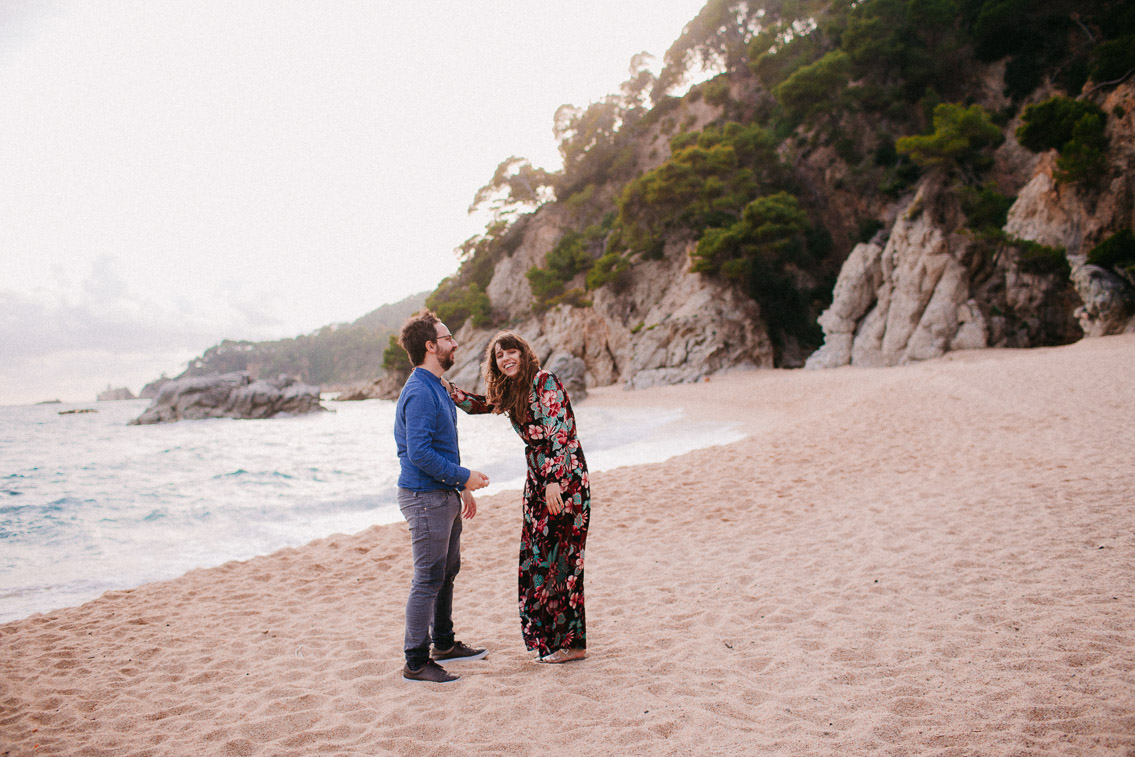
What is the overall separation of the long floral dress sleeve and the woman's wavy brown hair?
0.05 meters

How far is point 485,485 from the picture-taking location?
2670 mm

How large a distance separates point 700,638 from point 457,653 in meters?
1.39

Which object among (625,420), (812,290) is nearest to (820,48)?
(812,290)

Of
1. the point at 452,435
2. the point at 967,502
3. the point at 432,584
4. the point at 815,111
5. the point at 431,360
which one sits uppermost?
the point at 815,111

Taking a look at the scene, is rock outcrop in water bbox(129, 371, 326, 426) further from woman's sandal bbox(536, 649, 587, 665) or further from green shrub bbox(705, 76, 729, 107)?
woman's sandal bbox(536, 649, 587, 665)

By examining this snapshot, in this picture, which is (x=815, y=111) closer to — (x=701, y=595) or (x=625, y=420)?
(x=625, y=420)

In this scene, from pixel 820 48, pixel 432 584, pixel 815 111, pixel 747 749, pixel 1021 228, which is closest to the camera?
pixel 747 749

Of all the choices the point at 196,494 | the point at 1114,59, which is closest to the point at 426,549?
the point at 196,494

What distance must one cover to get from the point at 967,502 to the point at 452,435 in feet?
17.3

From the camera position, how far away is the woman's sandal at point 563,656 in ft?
9.80

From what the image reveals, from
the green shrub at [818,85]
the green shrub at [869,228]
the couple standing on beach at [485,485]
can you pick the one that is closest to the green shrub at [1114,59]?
the green shrub at [869,228]

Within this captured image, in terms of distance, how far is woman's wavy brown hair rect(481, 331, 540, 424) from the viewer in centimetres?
291

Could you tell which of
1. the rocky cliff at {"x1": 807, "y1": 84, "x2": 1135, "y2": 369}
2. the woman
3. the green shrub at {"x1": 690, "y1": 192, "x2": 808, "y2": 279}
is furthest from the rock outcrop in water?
the woman

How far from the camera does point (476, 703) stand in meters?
2.66
